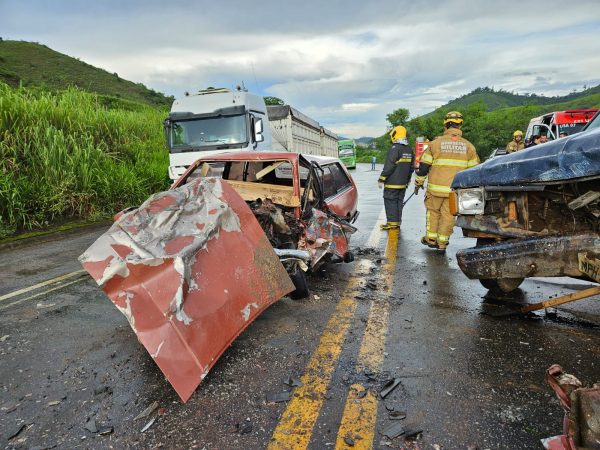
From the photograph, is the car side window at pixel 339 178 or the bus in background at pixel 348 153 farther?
the bus in background at pixel 348 153

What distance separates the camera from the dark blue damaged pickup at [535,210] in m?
2.38

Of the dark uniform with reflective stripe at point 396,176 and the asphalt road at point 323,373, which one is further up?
the dark uniform with reflective stripe at point 396,176

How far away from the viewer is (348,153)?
33.9 meters

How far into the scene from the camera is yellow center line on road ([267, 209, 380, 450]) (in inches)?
77.5

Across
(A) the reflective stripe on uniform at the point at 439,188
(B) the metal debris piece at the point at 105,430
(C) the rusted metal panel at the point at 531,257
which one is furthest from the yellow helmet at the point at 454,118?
(B) the metal debris piece at the point at 105,430

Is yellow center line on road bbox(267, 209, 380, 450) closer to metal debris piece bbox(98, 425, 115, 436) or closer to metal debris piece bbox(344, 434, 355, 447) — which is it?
metal debris piece bbox(344, 434, 355, 447)

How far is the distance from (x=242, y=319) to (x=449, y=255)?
3701 millimetres

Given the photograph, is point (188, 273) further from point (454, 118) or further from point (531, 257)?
point (454, 118)

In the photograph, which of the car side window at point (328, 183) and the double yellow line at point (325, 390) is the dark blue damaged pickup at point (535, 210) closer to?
the double yellow line at point (325, 390)

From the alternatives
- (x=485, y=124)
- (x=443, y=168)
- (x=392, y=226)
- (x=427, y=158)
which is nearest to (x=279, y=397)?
(x=443, y=168)

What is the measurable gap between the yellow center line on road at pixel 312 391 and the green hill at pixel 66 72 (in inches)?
1548

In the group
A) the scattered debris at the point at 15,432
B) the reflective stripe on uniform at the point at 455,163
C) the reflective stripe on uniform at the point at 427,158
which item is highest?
the reflective stripe on uniform at the point at 427,158

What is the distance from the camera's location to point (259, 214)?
4055 millimetres

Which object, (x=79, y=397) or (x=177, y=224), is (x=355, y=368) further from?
(x=79, y=397)
